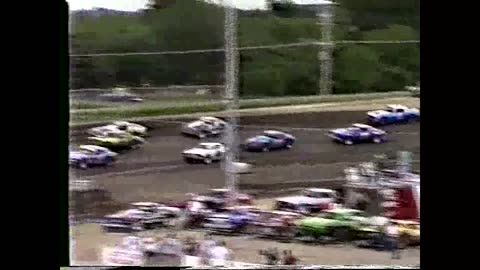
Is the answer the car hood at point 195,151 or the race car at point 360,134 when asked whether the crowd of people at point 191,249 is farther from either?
the race car at point 360,134

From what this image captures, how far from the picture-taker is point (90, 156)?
1295 mm

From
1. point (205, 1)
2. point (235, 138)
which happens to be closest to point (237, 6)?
point (205, 1)

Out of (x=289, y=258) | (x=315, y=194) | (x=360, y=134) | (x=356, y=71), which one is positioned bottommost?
(x=289, y=258)

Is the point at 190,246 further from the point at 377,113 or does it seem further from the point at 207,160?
the point at 377,113

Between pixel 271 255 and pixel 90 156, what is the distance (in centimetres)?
36

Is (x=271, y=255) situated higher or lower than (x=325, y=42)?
lower

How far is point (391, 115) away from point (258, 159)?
23 cm

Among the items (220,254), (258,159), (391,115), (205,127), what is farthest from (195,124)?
(391,115)

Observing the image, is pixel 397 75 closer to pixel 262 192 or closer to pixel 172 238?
pixel 262 192

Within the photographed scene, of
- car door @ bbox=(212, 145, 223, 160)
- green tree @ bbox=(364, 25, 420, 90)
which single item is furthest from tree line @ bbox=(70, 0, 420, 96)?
car door @ bbox=(212, 145, 223, 160)

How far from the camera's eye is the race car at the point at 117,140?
50.8 inches

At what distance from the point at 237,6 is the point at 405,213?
0.45 m

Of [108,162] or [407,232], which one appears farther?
[108,162]

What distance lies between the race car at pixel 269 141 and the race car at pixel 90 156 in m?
0.24
